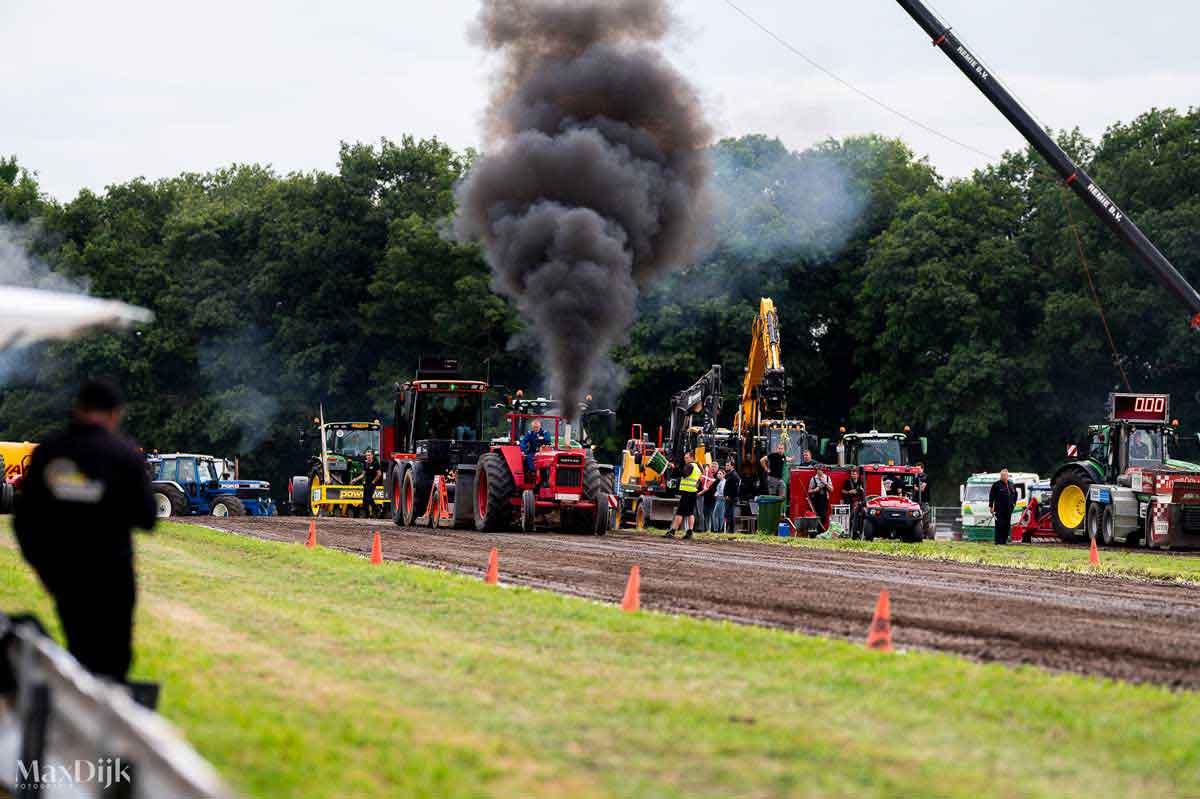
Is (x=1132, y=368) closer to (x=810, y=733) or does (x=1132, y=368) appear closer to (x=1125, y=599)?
(x=1125, y=599)

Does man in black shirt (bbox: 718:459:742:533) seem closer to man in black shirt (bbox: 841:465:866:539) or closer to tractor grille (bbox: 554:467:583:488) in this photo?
man in black shirt (bbox: 841:465:866:539)

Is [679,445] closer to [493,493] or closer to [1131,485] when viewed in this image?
[1131,485]

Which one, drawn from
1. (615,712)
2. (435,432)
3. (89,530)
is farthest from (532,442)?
(89,530)

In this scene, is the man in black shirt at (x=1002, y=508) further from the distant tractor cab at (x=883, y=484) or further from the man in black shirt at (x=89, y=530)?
the man in black shirt at (x=89, y=530)

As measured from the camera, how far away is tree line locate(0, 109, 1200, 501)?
58875 mm

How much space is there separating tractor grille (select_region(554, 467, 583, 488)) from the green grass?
151 inches

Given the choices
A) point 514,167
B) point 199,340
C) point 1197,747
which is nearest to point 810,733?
point 1197,747

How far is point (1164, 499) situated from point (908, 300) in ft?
92.8

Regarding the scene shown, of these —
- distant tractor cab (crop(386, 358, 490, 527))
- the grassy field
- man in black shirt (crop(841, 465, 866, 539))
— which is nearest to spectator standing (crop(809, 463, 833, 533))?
man in black shirt (crop(841, 465, 866, 539))

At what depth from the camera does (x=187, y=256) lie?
79.0m

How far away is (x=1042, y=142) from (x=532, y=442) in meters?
12.8

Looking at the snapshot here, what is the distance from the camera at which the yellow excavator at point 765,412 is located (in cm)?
4366

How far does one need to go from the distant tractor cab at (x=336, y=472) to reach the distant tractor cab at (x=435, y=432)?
9.85 meters

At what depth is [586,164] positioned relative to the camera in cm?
3784
